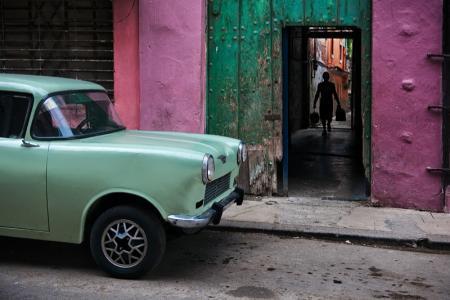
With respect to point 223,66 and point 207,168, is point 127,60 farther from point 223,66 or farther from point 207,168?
point 207,168

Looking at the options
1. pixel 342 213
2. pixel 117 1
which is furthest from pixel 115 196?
pixel 117 1

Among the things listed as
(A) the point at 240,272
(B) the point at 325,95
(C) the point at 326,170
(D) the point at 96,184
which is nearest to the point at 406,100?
(C) the point at 326,170

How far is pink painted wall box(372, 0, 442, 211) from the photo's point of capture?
7523 millimetres

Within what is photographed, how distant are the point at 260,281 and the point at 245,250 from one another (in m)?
0.98

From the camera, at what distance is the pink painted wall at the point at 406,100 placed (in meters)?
7.52

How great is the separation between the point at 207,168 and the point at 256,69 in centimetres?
354

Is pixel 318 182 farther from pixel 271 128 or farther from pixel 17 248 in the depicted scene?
pixel 17 248

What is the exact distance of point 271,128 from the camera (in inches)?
328

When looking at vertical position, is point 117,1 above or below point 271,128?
above

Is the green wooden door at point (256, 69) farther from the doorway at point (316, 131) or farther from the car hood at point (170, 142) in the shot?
the car hood at point (170, 142)

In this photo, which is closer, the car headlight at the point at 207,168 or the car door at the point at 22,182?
the car headlight at the point at 207,168

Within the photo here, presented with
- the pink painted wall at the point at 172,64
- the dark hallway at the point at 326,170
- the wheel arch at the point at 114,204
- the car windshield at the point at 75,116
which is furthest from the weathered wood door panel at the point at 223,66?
the wheel arch at the point at 114,204

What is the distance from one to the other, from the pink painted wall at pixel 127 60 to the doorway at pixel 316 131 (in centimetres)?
208

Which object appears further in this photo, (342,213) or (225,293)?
(342,213)
